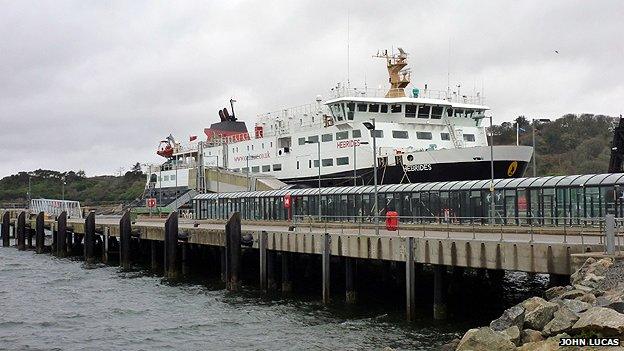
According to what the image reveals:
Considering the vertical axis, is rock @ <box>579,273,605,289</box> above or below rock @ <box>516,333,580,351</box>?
above

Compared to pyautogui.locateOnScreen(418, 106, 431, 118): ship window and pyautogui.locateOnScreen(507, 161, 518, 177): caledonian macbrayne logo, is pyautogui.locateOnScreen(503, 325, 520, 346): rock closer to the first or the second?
pyautogui.locateOnScreen(507, 161, 518, 177): caledonian macbrayne logo

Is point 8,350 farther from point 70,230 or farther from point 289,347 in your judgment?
point 70,230

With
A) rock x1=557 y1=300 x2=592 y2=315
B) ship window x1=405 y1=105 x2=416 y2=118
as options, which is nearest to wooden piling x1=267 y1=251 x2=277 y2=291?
rock x1=557 y1=300 x2=592 y2=315

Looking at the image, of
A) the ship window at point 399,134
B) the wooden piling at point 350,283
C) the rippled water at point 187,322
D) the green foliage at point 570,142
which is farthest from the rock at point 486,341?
the green foliage at point 570,142

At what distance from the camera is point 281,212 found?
52844 millimetres

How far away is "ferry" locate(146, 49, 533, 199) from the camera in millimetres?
52219

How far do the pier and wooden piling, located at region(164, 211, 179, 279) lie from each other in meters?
0.06

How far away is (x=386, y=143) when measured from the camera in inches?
2293

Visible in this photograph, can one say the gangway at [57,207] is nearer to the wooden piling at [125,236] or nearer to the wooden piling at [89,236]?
the wooden piling at [89,236]

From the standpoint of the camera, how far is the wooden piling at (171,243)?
41438 mm

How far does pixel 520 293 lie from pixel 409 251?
9299 mm

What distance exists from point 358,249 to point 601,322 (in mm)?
15037

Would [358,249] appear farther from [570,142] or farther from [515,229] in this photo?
[570,142]

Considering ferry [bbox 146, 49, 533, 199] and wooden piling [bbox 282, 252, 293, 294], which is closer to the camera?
wooden piling [bbox 282, 252, 293, 294]
